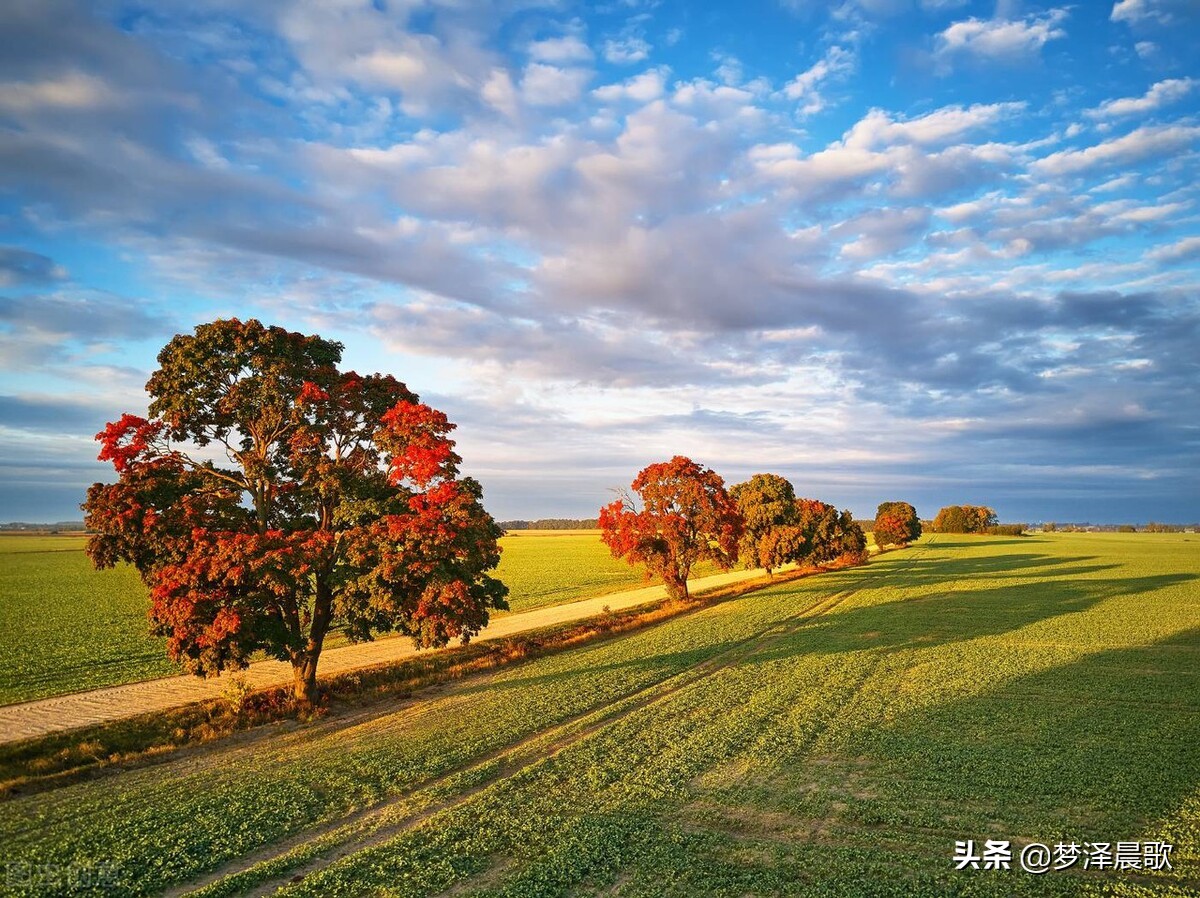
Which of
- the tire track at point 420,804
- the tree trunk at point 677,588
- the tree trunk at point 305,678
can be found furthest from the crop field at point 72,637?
the tree trunk at point 677,588

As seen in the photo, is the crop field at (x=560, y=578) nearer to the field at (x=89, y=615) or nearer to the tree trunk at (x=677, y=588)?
the field at (x=89, y=615)

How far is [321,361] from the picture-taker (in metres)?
22.5

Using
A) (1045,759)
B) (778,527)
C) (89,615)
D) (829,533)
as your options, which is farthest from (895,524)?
(89,615)

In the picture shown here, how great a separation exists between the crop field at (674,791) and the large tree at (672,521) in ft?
64.3

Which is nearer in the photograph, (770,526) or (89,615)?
(89,615)

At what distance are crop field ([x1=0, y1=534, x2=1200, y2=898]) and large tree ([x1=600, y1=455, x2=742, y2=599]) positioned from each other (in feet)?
64.3

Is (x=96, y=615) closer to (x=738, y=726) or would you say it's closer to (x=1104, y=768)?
(x=738, y=726)

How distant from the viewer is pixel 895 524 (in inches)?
5069

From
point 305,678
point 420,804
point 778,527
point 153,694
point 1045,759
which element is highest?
point 778,527

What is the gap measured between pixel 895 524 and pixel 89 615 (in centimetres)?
12785

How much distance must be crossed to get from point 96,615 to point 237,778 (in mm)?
42633

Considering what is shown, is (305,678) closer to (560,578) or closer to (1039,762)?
(1039,762)

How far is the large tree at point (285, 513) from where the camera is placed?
736 inches

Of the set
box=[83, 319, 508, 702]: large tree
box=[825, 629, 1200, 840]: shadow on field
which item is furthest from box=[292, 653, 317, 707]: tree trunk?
box=[825, 629, 1200, 840]: shadow on field
